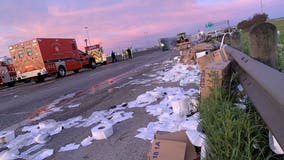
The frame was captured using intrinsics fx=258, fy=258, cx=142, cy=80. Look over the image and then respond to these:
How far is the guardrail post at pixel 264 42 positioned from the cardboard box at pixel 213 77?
51 centimetres

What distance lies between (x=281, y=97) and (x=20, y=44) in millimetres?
23695

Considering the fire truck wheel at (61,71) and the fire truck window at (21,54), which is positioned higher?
the fire truck window at (21,54)

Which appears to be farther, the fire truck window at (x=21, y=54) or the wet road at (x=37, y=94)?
the fire truck window at (x=21, y=54)

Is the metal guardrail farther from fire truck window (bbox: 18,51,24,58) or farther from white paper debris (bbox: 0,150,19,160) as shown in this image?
fire truck window (bbox: 18,51,24,58)

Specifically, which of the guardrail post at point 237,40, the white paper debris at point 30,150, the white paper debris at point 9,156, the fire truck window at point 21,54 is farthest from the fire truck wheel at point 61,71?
the white paper debris at point 9,156

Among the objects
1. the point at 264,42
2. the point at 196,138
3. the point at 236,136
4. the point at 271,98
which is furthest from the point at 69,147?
the point at 264,42

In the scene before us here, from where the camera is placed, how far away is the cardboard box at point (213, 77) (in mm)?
3832

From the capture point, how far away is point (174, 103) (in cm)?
434

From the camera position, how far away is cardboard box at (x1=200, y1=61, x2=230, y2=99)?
3832 millimetres

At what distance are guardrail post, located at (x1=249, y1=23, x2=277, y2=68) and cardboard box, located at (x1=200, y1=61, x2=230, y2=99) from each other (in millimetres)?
515

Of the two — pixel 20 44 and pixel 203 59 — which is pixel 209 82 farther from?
pixel 20 44

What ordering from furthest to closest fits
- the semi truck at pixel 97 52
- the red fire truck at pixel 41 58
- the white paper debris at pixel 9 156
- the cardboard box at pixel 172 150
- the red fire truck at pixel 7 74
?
the semi truck at pixel 97 52 → the red fire truck at pixel 7 74 → the red fire truck at pixel 41 58 → the white paper debris at pixel 9 156 → the cardboard box at pixel 172 150

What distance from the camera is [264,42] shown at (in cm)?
383

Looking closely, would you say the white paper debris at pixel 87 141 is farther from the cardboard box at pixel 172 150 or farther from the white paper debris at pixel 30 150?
the cardboard box at pixel 172 150
